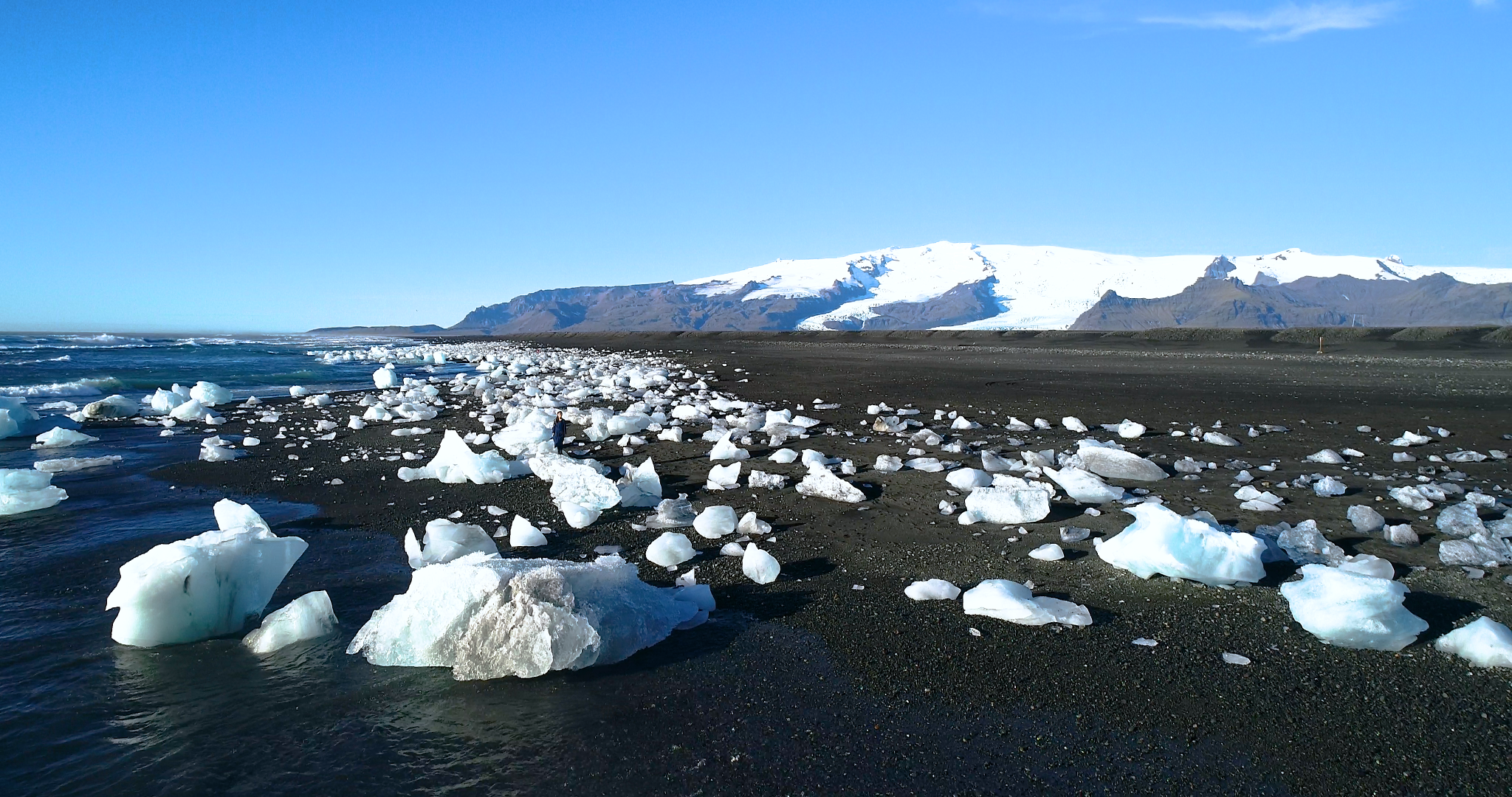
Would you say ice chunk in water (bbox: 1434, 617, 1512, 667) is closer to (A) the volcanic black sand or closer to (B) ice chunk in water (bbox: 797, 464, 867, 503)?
(A) the volcanic black sand

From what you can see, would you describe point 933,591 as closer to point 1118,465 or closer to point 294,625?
point 294,625

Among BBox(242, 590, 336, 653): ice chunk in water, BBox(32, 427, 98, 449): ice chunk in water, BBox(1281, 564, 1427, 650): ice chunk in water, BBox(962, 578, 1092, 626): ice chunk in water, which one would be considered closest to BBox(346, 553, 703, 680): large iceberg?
BBox(242, 590, 336, 653): ice chunk in water

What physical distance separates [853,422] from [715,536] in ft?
18.2

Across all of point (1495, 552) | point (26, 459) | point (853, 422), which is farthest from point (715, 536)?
point (26, 459)

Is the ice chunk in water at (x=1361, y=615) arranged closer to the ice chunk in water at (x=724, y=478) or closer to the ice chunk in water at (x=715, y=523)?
the ice chunk in water at (x=715, y=523)

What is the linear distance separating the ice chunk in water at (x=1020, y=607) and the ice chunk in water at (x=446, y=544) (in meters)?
2.95

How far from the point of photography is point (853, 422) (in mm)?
10641

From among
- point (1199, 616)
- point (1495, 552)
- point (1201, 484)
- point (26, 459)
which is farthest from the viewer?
point (26, 459)

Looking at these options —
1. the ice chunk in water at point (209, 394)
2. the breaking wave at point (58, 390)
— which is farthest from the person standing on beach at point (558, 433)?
the breaking wave at point (58, 390)

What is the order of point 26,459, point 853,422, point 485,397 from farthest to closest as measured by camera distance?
point 485,397, point 853,422, point 26,459

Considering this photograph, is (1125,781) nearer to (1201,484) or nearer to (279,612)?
(279,612)

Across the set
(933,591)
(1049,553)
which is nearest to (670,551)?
(933,591)

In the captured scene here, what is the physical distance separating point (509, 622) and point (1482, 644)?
14.3 ft

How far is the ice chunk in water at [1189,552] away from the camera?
14.1 ft
